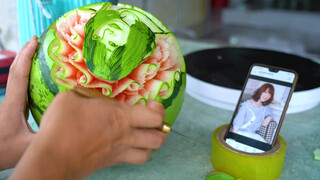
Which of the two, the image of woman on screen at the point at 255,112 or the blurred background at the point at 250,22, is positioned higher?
the image of woman on screen at the point at 255,112

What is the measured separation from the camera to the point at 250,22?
431 cm

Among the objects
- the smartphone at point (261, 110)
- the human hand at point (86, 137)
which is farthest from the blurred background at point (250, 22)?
the human hand at point (86, 137)

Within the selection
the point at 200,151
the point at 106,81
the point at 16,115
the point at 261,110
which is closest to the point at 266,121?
the point at 261,110

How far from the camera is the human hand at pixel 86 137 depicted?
0.40 m

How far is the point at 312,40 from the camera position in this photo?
377 cm

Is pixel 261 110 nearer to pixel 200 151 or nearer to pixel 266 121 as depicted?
pixel 266 121

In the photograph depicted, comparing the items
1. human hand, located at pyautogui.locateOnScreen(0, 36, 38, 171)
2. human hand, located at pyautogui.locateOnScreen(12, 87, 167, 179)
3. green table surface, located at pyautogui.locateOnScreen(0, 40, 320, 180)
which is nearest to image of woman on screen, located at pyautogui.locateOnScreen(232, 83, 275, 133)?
green table surface, located at pyautogui.locateOnScreen(0, 40, 320, 180)

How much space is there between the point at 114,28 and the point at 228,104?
19.4 inches

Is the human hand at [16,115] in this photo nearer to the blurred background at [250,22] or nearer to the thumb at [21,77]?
the thumb at [21,77]

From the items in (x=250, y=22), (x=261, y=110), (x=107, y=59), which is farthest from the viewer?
(x=250, y=22)

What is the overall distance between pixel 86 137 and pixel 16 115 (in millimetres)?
266

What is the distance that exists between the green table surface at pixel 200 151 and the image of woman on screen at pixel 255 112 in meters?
0.12

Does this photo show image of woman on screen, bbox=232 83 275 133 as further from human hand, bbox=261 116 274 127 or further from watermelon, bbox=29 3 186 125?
watermelon, bbox=29 3 186 125

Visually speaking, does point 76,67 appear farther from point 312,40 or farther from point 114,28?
point 312,40
